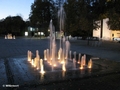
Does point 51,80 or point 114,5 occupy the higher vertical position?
point 114,5

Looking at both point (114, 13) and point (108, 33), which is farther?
point (108, 33)

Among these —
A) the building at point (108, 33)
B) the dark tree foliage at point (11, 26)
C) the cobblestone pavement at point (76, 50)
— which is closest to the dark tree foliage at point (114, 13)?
the cobblestone pavement at point (76, 50)

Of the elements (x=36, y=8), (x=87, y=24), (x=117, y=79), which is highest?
(x=36, y=8)

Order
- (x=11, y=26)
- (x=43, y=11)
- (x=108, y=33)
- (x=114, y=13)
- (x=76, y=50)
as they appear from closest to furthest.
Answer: (x=114, y=13), (x=76, y=50), (x=43, y=11), (x=108, y=33), (x=11, y=26)

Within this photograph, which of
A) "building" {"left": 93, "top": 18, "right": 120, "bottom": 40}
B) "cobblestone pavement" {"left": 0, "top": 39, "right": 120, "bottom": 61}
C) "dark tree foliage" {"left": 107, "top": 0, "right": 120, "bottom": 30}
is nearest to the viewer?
"dark tree foliage" {"left": 107, "top": 0, "right": 120, "bottom": 30}

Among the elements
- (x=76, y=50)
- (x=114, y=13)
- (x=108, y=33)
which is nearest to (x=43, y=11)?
(x=108, y=33)

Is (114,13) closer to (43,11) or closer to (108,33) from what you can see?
(43,11)

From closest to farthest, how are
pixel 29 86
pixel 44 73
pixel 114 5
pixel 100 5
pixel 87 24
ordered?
pixel 29 86 → pixel 44 73 → pixel 114 5 → pixel 100 5 → pixel 87 24

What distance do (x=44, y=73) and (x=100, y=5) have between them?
9764mm

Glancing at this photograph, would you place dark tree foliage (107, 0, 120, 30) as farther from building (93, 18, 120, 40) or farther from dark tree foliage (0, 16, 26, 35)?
dark tree foliage (0, 16, 26, 35)

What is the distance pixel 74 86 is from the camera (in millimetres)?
6598

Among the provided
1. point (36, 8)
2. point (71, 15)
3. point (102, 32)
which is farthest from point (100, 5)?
point (102, 32)

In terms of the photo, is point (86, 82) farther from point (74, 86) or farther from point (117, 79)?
point (117, 79)

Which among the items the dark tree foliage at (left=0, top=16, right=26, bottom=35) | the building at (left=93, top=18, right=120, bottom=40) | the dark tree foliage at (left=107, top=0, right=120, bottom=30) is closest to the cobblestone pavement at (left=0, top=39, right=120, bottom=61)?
the dark tree foliage at (left=107, top=0, right=120, bottom=30)
